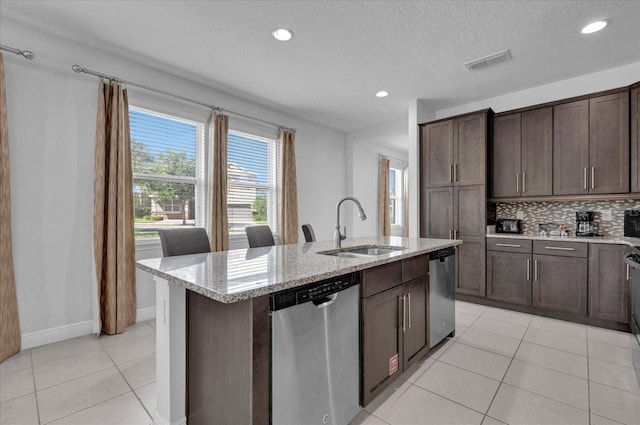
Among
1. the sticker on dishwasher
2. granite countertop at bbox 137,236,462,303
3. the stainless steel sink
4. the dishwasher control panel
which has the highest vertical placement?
granite countertop at bbox 137,236,462,303

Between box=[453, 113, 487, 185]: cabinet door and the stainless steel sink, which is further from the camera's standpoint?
box=[453, 113, 487, 185]: cabinet door

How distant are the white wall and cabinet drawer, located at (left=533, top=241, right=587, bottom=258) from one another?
15.4 feet

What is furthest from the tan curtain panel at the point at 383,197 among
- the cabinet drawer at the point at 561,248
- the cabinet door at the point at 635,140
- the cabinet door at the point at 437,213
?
the cabinet door at the point at 635,140

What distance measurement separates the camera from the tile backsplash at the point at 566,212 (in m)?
3.30

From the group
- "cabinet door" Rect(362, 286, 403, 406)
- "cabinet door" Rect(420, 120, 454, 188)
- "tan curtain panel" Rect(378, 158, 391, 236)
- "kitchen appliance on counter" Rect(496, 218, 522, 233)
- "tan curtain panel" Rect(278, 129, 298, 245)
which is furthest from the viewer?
"tan curtain panel" Rect(378, 158, 391, 236)

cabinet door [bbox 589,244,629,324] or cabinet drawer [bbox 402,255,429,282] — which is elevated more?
cabinet drawer [bbox 402,255,429,282]

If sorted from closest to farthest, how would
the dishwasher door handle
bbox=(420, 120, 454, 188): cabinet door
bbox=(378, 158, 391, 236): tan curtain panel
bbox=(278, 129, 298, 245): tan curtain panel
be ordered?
1. the dishwasher door handle
2. bbox=(420, 120, 454, 188): cabinet door
3. bbox=(278, 129, 298, 245): tan curtain panel
4. bbox=(378, 158, 391, 236): tan curtain panel

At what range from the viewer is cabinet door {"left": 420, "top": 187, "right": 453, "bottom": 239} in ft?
13.2

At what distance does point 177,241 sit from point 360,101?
3229 millimetres

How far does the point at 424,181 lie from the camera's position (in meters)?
4.29

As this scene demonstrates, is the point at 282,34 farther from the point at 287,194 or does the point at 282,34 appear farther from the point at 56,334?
the point at 56,334

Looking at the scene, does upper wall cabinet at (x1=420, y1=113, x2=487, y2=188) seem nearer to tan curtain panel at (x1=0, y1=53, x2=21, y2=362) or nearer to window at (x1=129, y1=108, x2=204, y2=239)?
window at (x1=129, y1=108, x2=204, y2=239)

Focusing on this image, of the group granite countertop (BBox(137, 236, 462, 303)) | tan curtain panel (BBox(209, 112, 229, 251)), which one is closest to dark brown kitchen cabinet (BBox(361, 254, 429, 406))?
granite countertop (BBox(137, 236, 462, 303))

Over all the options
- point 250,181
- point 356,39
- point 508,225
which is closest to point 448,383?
point 508,225
